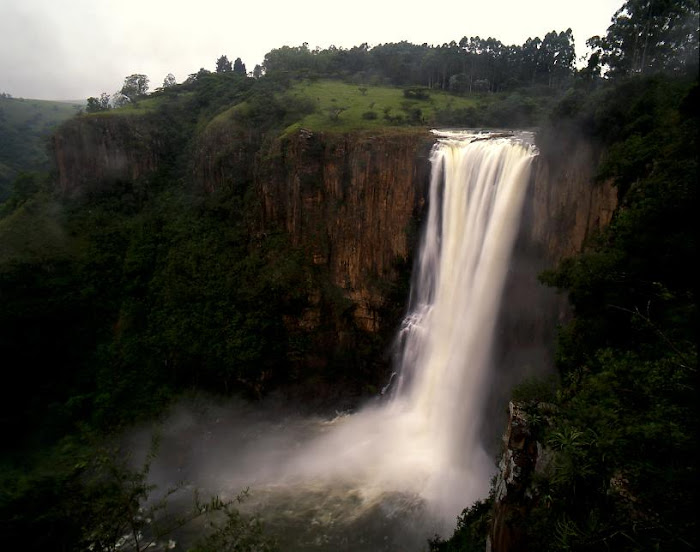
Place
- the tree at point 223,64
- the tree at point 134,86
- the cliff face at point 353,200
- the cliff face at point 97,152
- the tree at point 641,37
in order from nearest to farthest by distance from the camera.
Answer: the tree at point 641,37, the cliff face at point 353,200, the cliff face at point 97,152, the tree at point 134,86, the tree at point 223,64

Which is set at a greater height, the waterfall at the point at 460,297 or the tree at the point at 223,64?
the tree at the point at 223,64

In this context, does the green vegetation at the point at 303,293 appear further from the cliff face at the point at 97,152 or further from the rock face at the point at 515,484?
the cliff face at the point at 97,152

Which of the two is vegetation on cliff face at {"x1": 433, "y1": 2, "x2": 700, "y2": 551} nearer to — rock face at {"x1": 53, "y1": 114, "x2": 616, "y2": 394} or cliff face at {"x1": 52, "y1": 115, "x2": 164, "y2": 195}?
rock face at {"x1": 53, "y1": 114, "x2": 616, "y2": 394}

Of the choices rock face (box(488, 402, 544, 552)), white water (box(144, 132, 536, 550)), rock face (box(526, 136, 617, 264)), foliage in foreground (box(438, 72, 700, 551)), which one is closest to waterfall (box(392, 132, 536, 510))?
white water (box(144, 132, 536, 550))

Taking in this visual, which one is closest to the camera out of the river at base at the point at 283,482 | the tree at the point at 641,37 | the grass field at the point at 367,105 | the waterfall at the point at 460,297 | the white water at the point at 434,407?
the tree at the point at 641,37

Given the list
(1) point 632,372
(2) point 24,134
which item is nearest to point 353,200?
(1) point 632,372

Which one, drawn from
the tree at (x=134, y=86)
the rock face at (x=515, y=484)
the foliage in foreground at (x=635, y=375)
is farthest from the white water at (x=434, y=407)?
the tree at (x=134, y=86)

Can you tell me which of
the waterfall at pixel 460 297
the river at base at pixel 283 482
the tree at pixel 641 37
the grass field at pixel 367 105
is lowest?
the river at base at pixel 283 482
